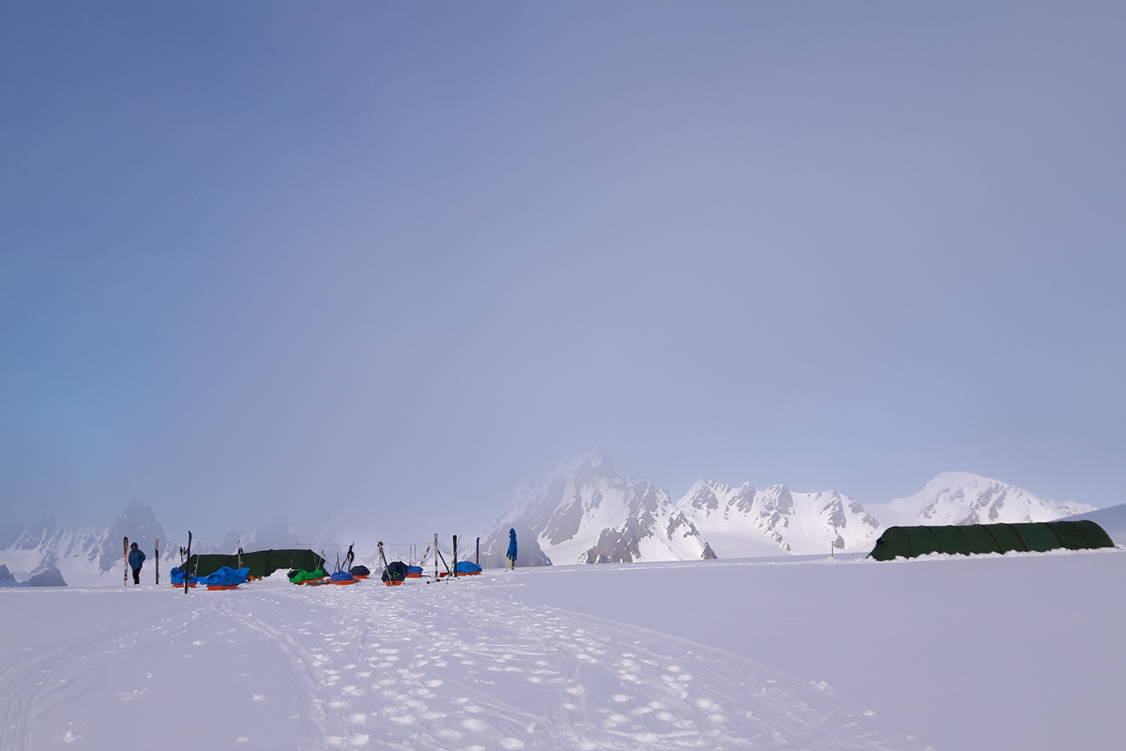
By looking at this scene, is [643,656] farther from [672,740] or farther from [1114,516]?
[1114,516]

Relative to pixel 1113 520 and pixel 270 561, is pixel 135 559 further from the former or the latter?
pixel 1113 520

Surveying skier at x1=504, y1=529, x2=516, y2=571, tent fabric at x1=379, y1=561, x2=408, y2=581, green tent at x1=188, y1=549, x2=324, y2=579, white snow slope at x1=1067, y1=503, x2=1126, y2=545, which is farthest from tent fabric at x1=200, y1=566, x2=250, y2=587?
white snow slope at x1=1067, y1=503, x2=1126, y2=545

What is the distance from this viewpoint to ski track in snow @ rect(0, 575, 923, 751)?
7.32 metres

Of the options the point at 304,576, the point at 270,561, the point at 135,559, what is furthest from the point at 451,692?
the point at 270,561

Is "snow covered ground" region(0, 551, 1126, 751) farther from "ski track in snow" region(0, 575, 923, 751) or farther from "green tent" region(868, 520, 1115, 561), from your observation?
"green tent" region(868, 520, 1115, 561)

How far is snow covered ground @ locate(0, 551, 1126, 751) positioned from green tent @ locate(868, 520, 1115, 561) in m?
18.2

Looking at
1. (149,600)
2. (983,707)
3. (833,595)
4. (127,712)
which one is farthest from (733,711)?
(149,600)

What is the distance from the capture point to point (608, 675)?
32.8 feet

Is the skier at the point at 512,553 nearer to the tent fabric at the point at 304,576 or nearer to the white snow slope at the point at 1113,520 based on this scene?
the tent fabric at the point at 304,576

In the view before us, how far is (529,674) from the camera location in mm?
10211

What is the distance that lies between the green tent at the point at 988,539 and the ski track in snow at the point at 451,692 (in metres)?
27.3

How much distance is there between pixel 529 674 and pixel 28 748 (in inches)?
242

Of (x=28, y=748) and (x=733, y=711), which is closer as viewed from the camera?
→ (x=28, y=748)

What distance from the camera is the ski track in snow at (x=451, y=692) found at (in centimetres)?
732
